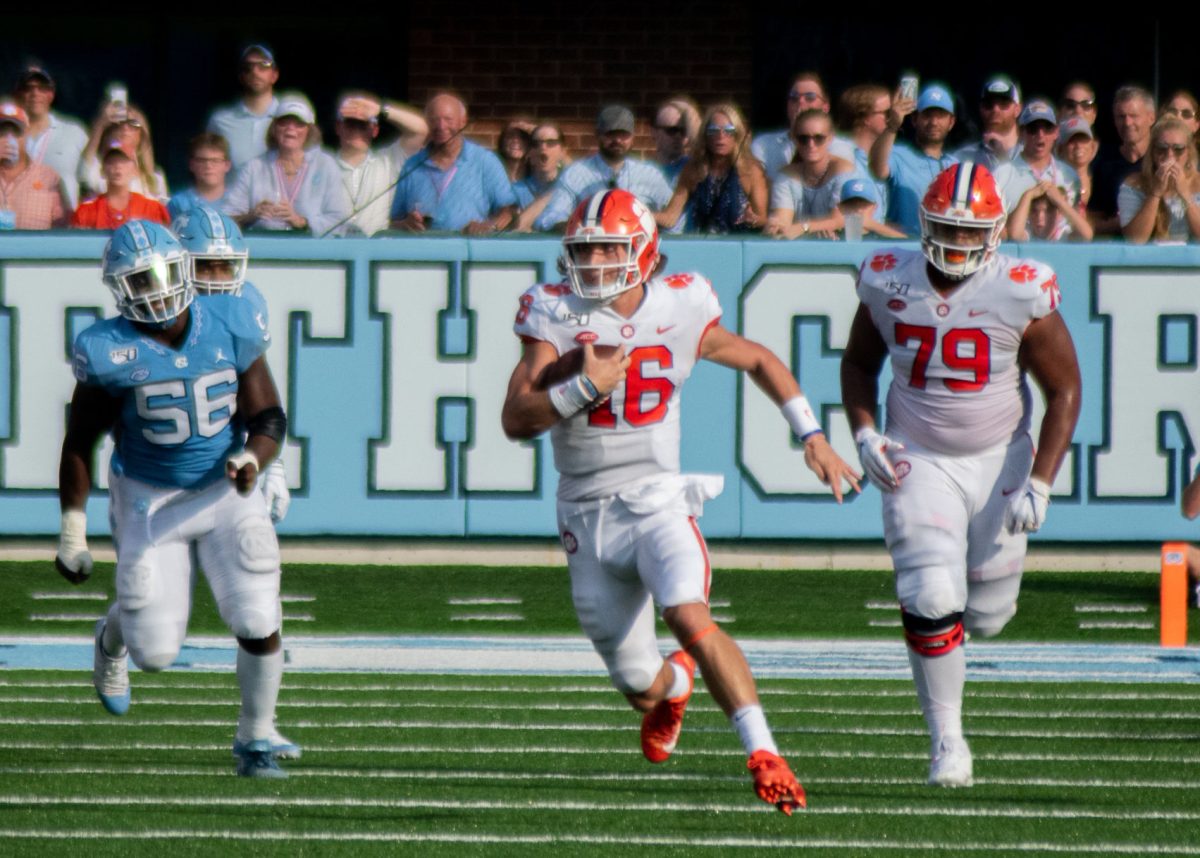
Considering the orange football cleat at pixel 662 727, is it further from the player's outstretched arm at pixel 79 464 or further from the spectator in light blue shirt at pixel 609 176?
the spectator in light blue shirt at pixel 609 176

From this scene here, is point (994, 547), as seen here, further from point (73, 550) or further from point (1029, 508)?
point (73, 550)

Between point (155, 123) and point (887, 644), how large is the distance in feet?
24.1

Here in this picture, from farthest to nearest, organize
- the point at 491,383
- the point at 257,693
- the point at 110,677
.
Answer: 1. the point at 491,383
2. the point at 110,677
3. the point at 257,693

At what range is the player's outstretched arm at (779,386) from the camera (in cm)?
579

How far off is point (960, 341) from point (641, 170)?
478cm

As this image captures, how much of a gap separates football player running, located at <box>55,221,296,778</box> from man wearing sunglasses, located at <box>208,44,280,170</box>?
17.3 feet

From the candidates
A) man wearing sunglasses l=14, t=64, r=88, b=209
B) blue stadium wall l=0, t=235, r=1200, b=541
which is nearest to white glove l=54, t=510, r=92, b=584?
blue stadium wall l=0, t=235, r=1200, b=541

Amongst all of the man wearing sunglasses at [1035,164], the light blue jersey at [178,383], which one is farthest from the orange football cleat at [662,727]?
the man wearing sunglasses at [1035,164]

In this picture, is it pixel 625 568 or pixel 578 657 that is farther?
pixel 578 657

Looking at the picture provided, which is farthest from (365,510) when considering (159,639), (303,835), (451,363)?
(303,835)

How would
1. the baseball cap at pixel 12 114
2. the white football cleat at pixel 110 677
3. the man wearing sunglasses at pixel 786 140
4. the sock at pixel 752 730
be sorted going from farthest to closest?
the man wearing sunglasses at pixel 786 140 → the baseball cap at pixel 12 114 → the white football cleat at pixel 110 677 → the sock at pixel 752 730

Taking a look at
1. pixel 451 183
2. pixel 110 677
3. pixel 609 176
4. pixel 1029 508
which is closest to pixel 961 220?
pixel 1029 508

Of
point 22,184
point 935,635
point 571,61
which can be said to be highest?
point 571,61

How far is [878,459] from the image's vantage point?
6.35 m
